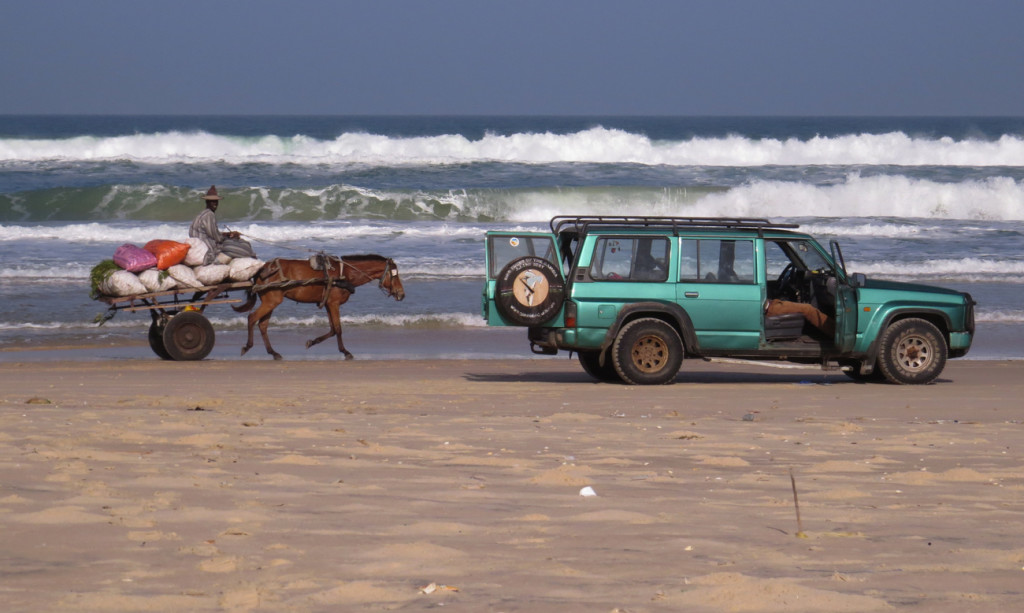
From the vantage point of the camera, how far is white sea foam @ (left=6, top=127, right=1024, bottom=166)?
6281cm

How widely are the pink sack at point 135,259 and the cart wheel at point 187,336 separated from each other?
2.77 ft

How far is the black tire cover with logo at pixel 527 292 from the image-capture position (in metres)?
12.0

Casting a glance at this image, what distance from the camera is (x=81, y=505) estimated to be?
5.98m

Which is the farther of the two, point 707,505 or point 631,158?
point 631,158

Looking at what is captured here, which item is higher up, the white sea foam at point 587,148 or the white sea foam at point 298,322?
the white sea foam at point 587,148

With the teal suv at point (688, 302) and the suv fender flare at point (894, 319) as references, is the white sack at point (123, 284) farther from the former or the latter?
the suv fender flare at point (894, 319)

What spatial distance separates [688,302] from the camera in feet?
40.6

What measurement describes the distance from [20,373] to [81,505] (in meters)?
7.75

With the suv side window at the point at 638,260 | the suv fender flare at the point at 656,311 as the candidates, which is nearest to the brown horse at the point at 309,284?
the suv side window at the point at 638,260

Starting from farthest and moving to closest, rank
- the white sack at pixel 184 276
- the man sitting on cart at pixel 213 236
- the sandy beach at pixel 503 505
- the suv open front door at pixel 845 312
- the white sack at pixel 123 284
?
the man sitting on cart at pixel 213 236
the white sack at pixel 184 276
the white sack at pixel 123 284
the suv open front door at pixel 845 312
the sandy beach at pixel 503 505

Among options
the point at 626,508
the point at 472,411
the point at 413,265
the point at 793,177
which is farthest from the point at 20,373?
the point at 793,177

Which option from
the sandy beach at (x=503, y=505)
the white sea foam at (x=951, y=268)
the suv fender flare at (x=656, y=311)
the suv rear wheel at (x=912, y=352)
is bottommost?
the sandy beach at (x=503, y=505)

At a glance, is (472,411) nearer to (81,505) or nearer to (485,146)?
(81,505)

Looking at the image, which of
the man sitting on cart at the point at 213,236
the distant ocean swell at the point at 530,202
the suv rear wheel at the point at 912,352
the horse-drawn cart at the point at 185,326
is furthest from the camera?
the distant ocean swell at the point at 530,202
